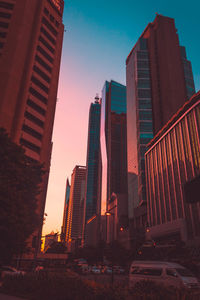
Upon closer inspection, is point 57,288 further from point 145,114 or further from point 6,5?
point 145,114

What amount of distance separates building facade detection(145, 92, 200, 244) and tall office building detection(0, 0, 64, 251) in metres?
38.7

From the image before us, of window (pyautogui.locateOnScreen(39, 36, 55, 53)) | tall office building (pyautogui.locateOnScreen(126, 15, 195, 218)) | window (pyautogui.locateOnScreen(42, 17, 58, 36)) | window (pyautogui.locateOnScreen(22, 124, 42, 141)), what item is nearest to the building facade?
tall office building (pyautogui.locateOnScreen(126, 15, 195, 218))

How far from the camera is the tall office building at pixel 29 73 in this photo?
49.7 metres

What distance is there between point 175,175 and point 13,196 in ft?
203

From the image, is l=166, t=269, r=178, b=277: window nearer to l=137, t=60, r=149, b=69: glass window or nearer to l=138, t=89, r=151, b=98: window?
l=138, t=89, r=151, b=98: window

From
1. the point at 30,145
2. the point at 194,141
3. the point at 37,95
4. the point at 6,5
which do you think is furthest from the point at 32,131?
the point at 194,141

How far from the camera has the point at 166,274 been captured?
55.0ft

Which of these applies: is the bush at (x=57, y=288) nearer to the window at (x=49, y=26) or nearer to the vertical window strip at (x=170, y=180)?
the vertical window strip at (x=170, y=180)

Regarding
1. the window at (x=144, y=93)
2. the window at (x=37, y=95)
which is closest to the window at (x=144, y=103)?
the window at (x=144, y=93)

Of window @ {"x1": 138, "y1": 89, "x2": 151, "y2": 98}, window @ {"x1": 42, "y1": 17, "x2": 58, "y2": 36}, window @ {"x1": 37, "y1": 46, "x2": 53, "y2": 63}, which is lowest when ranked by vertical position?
window @ {"x1": 37, "y1": 46, "x2": 53, "y2": 63}

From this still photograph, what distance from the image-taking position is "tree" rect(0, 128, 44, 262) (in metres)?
18.5

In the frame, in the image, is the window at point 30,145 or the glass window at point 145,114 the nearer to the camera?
the window at point 30,145

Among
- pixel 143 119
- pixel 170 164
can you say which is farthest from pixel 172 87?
pixel 170 164

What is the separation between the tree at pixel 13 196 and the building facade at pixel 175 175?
4619 cm
